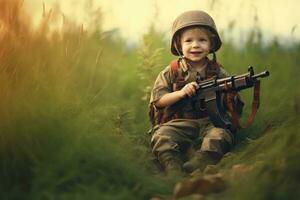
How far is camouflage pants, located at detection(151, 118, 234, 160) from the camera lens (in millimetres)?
4617

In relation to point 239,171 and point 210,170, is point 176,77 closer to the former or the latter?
point 210,170

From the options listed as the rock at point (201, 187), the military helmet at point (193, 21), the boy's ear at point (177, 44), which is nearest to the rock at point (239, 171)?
the rock at point (201, 187)

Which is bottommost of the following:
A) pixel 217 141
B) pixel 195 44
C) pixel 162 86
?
pixel 217 141

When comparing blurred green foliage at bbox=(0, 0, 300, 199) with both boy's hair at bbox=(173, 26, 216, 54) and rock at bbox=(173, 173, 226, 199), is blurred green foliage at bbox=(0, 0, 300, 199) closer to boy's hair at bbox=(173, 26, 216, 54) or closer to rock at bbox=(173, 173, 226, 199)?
rock at bbox=(173, 173, 226, 199)

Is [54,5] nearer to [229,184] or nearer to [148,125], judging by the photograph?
[148,125]

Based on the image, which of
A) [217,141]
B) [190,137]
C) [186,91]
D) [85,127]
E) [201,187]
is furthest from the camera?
[190,137]

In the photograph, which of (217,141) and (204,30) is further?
(204,30)

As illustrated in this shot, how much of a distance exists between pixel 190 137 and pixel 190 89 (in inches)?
15.2

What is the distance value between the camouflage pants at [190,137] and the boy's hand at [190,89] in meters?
0.24

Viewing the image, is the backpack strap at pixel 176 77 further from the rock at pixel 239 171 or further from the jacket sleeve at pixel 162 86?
the rock at pixel 239 171

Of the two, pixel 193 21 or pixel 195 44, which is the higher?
pixel 193 21

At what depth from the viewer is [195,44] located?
4.95 m

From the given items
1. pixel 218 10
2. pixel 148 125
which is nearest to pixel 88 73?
pixel 148 125

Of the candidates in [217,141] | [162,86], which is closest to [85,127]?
[217,141]
